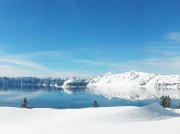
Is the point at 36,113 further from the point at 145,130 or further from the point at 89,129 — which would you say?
the point at 145,130

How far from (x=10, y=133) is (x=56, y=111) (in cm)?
2129

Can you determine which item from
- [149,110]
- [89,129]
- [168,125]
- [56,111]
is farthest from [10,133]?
[149,110]

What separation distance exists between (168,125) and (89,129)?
905 cm

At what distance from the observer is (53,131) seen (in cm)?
3059

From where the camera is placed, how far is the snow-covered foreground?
99.6ft

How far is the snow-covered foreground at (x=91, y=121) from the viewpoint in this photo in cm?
3034

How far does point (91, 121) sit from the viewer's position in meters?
39.5

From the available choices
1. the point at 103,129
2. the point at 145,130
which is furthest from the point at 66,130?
the point at 145,130

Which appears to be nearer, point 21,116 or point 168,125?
point 168,125

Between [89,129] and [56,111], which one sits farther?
[56,111]

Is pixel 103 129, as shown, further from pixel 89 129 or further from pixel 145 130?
pixel 145 130

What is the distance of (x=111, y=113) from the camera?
→ 149ft

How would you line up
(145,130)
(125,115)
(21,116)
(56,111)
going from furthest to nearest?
(56,111) < (21,116) < (125,115) < (145,130)


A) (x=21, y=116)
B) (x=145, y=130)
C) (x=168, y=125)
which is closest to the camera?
(x=145, y=130)
